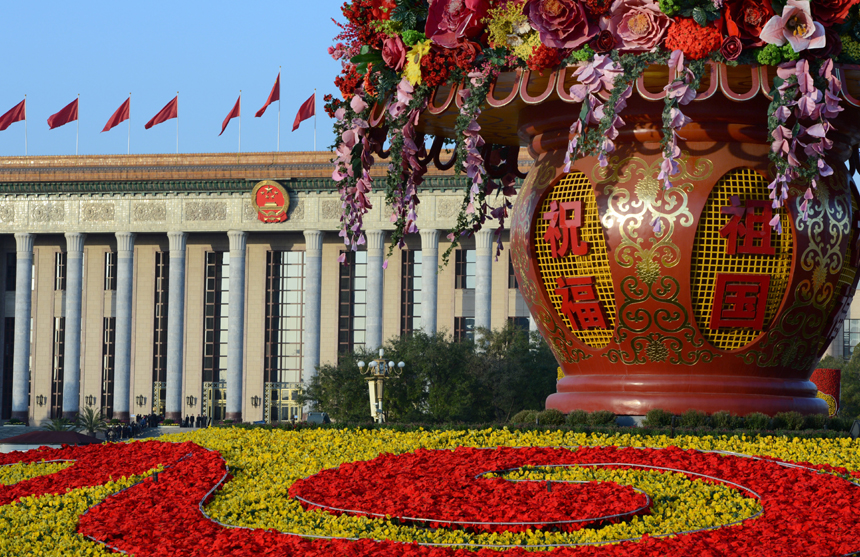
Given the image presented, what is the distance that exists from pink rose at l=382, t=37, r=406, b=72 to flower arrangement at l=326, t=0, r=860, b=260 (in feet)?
0.05

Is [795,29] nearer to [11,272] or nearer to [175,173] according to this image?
[175,173]

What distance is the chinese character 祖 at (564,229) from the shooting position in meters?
12.8

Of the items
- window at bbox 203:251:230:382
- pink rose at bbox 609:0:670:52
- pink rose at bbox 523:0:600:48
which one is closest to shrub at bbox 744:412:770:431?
pink rose at bbox 609:0:670:52

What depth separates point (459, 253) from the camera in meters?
71.1

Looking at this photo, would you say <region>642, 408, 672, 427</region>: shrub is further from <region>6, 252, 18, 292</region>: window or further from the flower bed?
<region>6, 252, 18, 292</region>: window

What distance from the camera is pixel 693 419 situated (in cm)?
1252

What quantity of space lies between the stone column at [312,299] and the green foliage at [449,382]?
9.16 m

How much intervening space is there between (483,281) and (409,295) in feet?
24.8

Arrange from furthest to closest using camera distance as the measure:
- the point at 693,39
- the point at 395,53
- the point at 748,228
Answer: the point at 395,53, the point at 748,228, the point at 693,39

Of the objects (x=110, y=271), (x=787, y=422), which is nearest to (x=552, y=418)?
(x=787, y=422)

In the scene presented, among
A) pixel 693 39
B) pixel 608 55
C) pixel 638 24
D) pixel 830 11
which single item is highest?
pixel 830 11

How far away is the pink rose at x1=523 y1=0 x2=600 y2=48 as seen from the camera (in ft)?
39.8

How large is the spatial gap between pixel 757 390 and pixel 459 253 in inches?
2295

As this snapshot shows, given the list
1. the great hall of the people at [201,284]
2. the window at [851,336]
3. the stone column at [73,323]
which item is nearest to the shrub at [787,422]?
the great hall of the people at [201,284]
